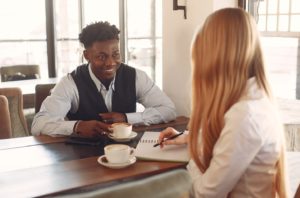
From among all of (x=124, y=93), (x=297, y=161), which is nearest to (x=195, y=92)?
(x=297, y=161)

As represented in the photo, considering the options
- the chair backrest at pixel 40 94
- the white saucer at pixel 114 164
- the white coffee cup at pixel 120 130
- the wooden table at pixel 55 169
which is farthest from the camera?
the chair backrest at pixel 40 94

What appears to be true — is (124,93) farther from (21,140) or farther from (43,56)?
(43,56)

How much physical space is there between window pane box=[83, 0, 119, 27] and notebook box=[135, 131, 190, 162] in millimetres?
3333

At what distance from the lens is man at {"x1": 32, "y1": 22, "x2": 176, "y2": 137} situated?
6.95 feet

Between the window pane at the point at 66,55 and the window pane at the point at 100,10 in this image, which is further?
the window pane at the point at 66,55

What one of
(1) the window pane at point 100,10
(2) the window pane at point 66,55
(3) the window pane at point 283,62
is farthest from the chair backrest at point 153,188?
(2) the window pane at point 66,55

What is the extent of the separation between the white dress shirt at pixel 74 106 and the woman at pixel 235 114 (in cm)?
91

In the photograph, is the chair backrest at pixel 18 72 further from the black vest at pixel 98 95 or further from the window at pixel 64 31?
the black vest at pixel 98 95

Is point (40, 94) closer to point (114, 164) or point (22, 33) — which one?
point (114, 164)

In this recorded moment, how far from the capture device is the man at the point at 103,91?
83.4 inches

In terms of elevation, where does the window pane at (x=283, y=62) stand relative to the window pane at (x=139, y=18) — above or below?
below

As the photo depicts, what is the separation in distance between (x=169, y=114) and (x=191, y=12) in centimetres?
61

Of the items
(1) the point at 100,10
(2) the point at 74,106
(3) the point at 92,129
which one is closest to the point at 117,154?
(3) the point at 92,129

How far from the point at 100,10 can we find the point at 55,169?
4100 mm
